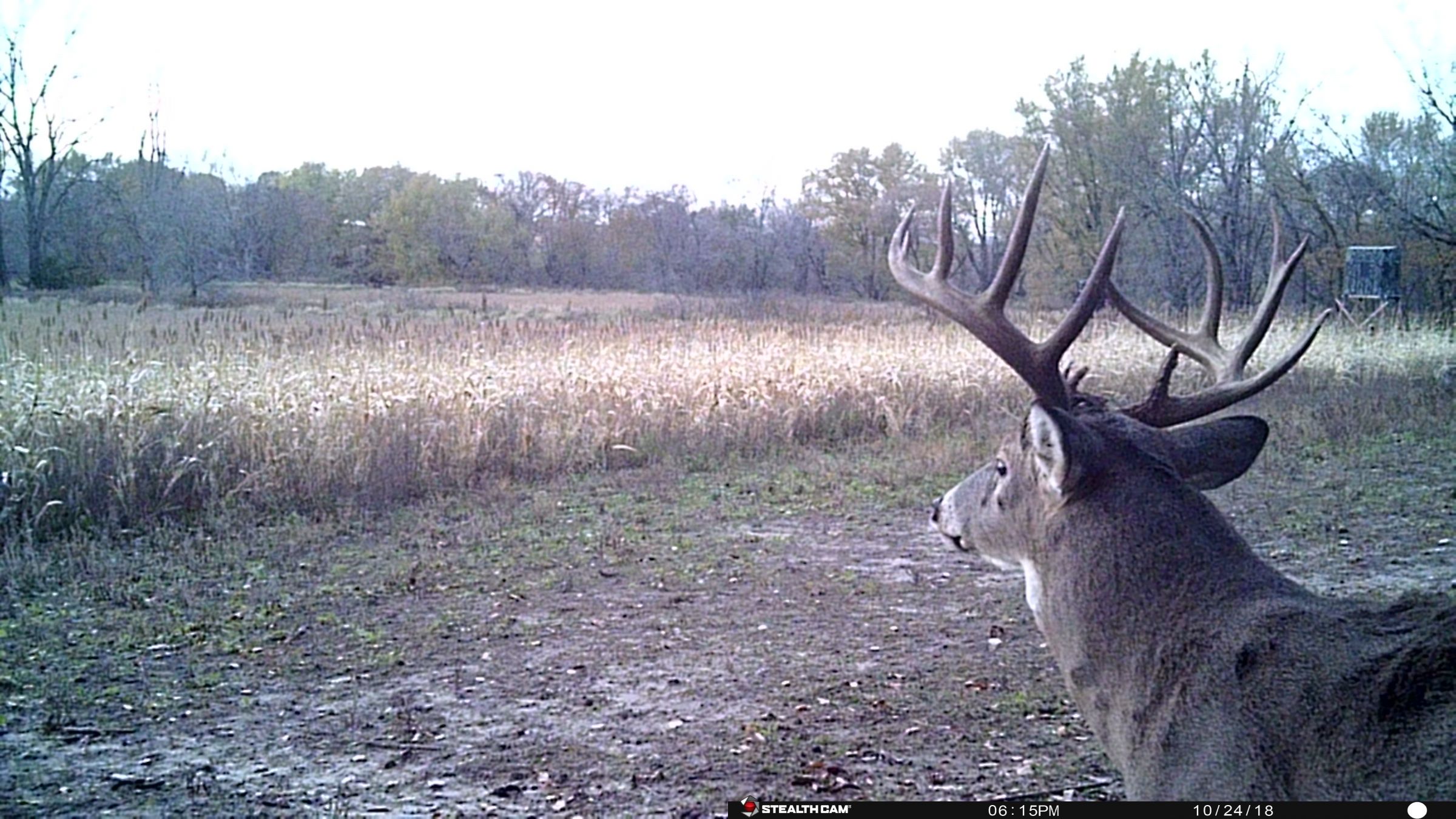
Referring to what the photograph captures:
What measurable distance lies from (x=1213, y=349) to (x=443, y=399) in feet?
25.6

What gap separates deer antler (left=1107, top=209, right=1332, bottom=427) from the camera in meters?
4.16

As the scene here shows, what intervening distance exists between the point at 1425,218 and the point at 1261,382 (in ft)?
66.2

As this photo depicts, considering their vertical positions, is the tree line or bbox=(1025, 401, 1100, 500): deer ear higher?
the tree line

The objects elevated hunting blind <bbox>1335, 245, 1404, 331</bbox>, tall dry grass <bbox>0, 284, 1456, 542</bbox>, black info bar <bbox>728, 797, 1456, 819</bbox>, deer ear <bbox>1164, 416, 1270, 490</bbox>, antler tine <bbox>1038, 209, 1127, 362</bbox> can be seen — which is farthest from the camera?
elevated hunting blind <bbox>1335, 245, 1404, 331</bbox>

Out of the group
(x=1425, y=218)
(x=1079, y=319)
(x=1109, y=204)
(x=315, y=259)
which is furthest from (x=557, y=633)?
(x=315, y=259)

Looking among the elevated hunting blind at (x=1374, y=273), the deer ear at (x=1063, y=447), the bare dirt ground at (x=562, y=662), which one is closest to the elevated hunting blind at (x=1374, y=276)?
the elevated hunting blind at (x=1374, y=273)

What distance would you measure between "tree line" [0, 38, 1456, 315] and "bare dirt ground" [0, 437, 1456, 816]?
2298 mm

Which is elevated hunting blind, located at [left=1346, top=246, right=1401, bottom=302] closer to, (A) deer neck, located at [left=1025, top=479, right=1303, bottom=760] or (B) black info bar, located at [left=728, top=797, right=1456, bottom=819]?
(B) black info bar, located at [left=728, top=797, right=1456, bottom=819]

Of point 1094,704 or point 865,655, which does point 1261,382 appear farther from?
point 865,655

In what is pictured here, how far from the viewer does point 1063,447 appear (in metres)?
3.36
